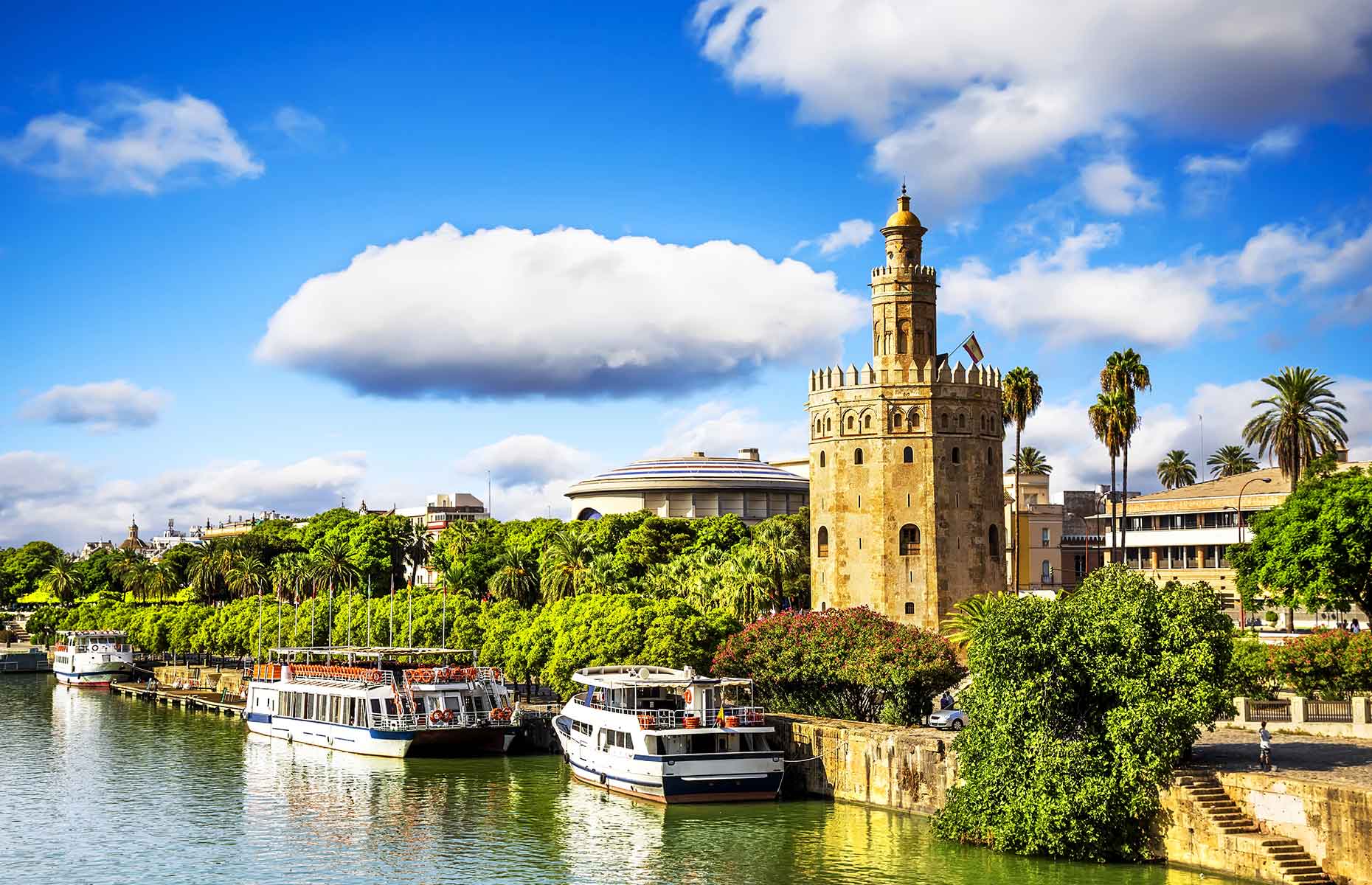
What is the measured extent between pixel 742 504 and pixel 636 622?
85848 millimetres

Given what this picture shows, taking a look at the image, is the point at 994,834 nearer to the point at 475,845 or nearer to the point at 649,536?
the point at 475,845

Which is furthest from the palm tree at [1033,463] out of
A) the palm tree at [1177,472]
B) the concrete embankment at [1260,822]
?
the concrete embankment at [1260,822]

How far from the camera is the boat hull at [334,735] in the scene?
59281 mm

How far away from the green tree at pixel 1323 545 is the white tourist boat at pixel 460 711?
35385 millimetres

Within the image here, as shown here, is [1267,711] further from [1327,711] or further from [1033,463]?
[1033,463]

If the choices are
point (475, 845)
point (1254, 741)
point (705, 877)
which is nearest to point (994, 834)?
point (705, 877)

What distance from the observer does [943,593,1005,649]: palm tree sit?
60.6 m

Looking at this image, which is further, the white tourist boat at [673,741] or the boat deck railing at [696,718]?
the boat deck railing at [696,718]

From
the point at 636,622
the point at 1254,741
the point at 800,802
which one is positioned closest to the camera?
the point at 1254,741

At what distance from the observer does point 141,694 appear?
9556cm

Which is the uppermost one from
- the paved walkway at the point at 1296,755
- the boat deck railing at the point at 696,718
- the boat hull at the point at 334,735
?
the boat deck railing at the point at 696,718

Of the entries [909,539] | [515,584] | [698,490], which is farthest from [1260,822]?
[698,490]

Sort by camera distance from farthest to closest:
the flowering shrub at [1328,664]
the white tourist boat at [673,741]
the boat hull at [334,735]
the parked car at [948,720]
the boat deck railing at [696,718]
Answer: the boat hull at [334,735]
the parked car at [948,720]
the flowering shrub at [1328,664]
the boat deck railing at [696,718]
the white tourist boat at [673,741]

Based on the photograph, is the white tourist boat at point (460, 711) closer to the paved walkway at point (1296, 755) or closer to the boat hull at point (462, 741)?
the boat hull at point (462, 741)
